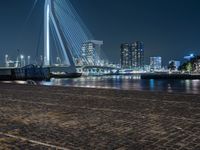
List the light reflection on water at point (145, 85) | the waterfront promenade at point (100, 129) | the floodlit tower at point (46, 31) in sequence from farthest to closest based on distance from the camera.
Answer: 1. the floodlit tower at point (46, 31)
2. the light reflection on water at point (145, 85)
3. the waterfront promenade at point (100, 129)

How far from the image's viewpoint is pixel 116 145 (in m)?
5.24

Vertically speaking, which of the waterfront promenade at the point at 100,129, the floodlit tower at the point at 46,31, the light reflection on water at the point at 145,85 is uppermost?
the floodlit tower at the point at 46,31

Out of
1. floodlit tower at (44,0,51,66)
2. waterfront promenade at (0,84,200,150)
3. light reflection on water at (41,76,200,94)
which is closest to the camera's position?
waterfront promenade at (0,84,200,150)

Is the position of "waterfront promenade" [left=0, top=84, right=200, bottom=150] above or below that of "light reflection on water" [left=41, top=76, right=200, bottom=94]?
above

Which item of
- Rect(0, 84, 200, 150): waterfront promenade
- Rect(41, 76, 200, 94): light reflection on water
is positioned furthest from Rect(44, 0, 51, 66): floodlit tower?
Rect(0, 84, 200, 150): waterfront promenade

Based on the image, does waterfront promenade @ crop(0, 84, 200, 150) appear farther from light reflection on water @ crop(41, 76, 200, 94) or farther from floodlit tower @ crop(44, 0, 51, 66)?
floodlit tower @ crop(44, 0, 51, 66)

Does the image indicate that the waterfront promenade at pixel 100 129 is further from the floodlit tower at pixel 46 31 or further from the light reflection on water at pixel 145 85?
the floodlit tower at pixel 46 31

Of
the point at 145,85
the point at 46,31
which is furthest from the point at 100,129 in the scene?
the point at 46,31

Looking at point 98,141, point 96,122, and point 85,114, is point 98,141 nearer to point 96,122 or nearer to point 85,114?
point 96,122

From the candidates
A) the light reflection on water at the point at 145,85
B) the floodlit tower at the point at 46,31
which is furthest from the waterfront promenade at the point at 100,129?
the floodlit tower at the point at 46,31

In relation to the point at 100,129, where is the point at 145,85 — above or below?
below

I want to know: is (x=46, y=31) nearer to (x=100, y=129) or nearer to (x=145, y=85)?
(x=145, y=85)

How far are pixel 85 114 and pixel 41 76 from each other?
45.0 meters

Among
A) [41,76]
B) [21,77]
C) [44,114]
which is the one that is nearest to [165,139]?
[44,114]
